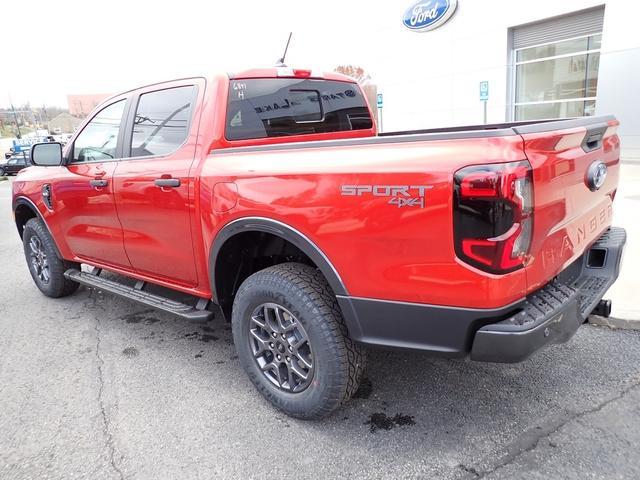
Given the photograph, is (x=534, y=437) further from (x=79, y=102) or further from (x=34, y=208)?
(x=79, y=102)

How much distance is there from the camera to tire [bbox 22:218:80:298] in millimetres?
4668

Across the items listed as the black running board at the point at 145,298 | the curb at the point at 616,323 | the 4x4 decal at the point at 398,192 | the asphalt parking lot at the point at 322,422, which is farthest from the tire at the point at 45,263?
the curb at the point at 616,323

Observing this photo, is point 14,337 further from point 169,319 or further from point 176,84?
point 176,84

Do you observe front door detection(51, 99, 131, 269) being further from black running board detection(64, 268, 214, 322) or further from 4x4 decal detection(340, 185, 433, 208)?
4x4 decal detection(340, 185, 433, 208)

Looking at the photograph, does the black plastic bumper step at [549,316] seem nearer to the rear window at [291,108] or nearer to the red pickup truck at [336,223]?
the red pickup truck at [336,223]

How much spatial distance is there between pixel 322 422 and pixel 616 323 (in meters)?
2.39

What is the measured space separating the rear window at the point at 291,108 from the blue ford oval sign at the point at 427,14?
13332mm

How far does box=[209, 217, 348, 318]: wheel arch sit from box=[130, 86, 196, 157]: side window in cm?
78

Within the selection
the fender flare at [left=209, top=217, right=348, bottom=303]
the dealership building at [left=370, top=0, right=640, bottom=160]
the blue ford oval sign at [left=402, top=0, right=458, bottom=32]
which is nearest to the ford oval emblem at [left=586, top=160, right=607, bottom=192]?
the fender flare at [left=209, top=217, right=348, bottom=303]

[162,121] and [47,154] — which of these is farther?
[47,154]

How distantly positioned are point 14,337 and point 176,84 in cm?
252

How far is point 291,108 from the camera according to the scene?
3453 millimetres

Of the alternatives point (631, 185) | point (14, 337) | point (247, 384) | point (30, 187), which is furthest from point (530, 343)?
point (631, 185)

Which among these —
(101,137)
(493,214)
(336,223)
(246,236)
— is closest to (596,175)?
(493,214)
